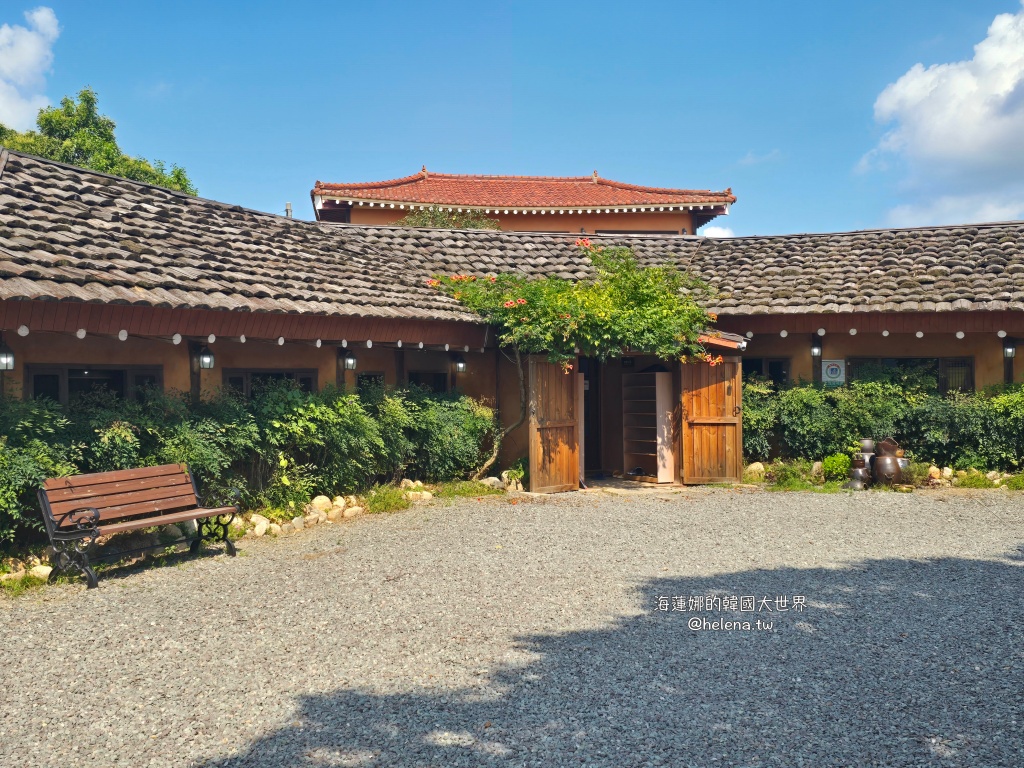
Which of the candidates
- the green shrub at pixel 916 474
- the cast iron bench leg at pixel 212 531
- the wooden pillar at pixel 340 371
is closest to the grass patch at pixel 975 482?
the green shrub at pixel 916 474

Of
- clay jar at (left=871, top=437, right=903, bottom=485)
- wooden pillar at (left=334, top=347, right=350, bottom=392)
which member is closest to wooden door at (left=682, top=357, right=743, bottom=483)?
clay jar at (left=871, top=437, right=903, bottom=485)

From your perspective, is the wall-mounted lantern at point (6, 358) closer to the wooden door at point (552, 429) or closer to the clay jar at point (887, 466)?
the wooden door at point (552, 429)

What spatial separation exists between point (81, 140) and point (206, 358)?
18318 millimetres

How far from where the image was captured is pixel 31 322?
6.93 m

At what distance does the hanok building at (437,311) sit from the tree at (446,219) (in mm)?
6242

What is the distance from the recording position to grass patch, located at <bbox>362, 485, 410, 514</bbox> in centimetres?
1004

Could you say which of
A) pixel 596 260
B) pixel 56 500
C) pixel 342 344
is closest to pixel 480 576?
pixel 56 500

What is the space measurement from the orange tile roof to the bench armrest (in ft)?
56.0

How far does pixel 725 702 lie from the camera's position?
13.6 ft

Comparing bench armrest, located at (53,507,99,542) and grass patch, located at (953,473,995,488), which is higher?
bench armrest, located at (53,507,99,542)

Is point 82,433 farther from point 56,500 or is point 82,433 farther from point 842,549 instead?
point 842,549

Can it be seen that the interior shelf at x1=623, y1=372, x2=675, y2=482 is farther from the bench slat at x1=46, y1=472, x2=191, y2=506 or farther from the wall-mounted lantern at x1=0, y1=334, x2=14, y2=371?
the wall-mounted lantern at x1=0, y1=334, x2=14, y2=371

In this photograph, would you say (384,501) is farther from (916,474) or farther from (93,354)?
(916,474)

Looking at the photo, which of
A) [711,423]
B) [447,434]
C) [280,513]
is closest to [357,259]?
[447,434]
